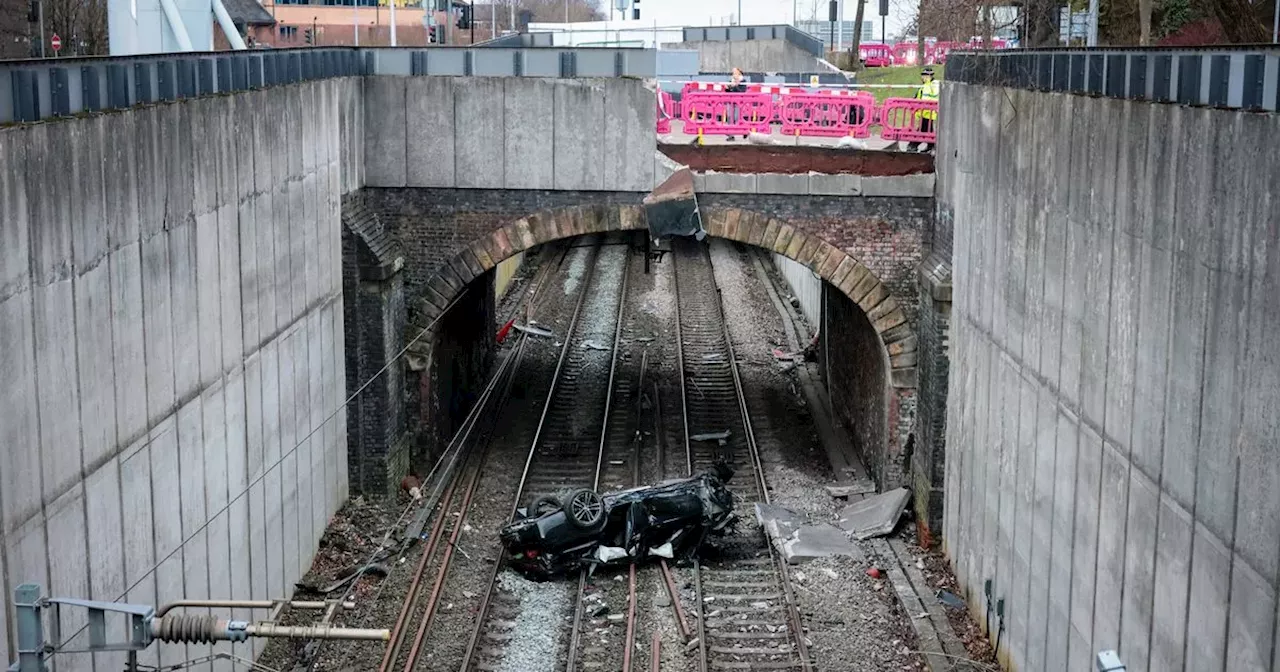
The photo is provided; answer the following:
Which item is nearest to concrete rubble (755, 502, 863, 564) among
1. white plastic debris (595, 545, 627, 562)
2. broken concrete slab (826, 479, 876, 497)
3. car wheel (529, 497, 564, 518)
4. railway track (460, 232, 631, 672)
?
broken concrete slab (826, 479, 876, 497)

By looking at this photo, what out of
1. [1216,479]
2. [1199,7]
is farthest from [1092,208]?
[1199,7]

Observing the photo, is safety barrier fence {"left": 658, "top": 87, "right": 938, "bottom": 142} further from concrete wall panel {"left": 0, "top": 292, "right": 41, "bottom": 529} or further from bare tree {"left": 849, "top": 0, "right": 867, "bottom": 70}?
bare tree {"left": 849, "top": 0, "right": 867, "bottom": 70}

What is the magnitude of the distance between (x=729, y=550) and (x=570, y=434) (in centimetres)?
580

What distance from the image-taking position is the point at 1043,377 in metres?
13.1

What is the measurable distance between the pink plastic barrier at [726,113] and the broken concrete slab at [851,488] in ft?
17.4

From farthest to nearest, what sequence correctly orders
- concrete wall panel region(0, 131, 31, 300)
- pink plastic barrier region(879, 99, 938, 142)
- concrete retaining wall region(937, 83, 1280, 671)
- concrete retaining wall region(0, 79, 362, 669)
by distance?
1. pink plastic barrier region(879, 99, 938, 142)
2. concrete retaining wall region(0, 79, 362, 669)
3. concrete wall panel region(0, 131, 31, 300)
4. concrete retaining wall region(937, 83, 1280, 671)

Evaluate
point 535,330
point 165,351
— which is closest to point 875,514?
point 165,351

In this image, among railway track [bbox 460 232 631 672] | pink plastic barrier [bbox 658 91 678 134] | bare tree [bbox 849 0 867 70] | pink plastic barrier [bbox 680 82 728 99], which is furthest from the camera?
bare tree [bbox 849 0 867 70]

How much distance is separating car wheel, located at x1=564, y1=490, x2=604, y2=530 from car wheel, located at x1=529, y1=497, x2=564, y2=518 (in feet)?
0.66

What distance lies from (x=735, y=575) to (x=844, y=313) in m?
7.75

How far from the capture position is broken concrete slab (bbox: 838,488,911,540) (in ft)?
60.8

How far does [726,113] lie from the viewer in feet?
72.6

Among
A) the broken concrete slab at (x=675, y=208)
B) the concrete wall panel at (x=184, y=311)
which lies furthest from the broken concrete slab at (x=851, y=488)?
the concrete wall panel at (x=184, y=311)

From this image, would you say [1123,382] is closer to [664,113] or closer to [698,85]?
[664,113]
